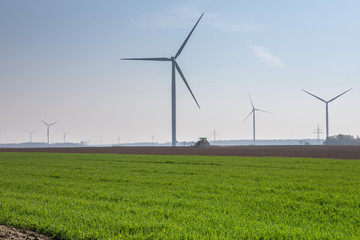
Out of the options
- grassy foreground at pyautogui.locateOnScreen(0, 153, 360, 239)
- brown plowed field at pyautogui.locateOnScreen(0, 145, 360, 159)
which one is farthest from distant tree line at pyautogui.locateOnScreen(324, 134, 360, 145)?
grassy foreground at pyautogui.locateOnScreen(0, 153, 360, 239)

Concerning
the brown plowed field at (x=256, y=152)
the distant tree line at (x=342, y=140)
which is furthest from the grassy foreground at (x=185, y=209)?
the distant tree line at (x=342, y=140)

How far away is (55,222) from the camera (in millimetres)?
8992

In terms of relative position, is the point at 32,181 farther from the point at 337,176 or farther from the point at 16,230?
the point at 337,176

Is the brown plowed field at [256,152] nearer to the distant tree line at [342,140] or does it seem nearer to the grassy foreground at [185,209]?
the grassy foreground at [185,209]

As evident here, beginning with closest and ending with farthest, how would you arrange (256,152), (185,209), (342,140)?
1. (185,209)
2. (256,152)
3. (342,140)

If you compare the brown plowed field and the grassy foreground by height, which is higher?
the grassy foreground

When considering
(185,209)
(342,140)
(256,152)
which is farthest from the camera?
(342,140)

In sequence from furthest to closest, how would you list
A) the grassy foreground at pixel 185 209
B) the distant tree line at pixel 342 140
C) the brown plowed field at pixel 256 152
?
the distant tree line at pixel 342 140, the brown plowed field at pixel 256 152, the grassy foreground at pixel 185 209

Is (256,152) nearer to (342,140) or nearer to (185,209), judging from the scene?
(185,209)

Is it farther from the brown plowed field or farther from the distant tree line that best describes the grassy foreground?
the distant tree line

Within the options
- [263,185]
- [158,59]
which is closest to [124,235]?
[263,185]

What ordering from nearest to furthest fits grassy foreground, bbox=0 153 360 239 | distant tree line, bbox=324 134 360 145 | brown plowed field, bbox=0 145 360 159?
grassy foreground, bbox=0 153 360 239, brown plowed field, bbox=0 145 360 159, distant tree line, bbox=324 134 360 145

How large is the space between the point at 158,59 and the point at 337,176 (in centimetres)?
6022

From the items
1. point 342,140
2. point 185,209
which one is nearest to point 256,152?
point 185,209
